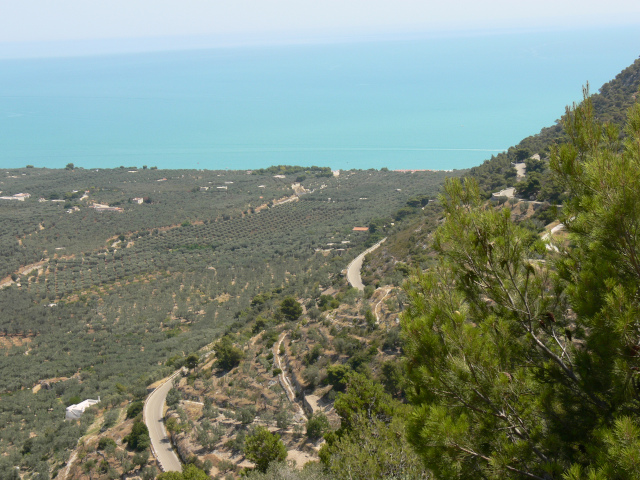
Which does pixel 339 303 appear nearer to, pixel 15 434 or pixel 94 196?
pixel 15 434

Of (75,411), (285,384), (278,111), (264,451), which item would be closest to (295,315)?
(285,384)

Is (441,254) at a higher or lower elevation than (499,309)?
higher

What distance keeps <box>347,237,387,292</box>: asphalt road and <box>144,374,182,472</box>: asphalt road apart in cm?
963

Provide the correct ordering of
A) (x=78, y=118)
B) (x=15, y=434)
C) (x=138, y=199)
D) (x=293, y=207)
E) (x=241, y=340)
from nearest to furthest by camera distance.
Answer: (x=15, y=434)
(x=241, y=340)
(x=293, y=207)
(x=138, y=199)
(x=78, y=118)

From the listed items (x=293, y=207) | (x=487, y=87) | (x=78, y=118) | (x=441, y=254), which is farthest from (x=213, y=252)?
(x=487, y=87)

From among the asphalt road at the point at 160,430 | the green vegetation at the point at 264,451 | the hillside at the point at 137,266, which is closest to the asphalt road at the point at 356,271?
the hillside at the point at 137,266

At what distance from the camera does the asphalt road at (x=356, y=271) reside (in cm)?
2313

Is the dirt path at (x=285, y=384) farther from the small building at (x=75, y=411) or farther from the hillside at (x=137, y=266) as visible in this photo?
the small building at (x=75, y=411)

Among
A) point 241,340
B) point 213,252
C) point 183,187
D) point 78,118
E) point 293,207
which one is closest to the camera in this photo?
point 241,340

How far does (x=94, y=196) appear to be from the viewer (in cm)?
5253

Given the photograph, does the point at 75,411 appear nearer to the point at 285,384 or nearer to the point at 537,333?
the point at 285,384

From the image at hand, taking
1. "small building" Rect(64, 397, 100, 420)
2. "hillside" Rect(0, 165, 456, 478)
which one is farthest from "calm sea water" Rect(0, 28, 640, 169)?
"small building" Rect(64, 397, 100, 420)

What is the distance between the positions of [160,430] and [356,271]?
13.8m

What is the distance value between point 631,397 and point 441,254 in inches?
79.4
